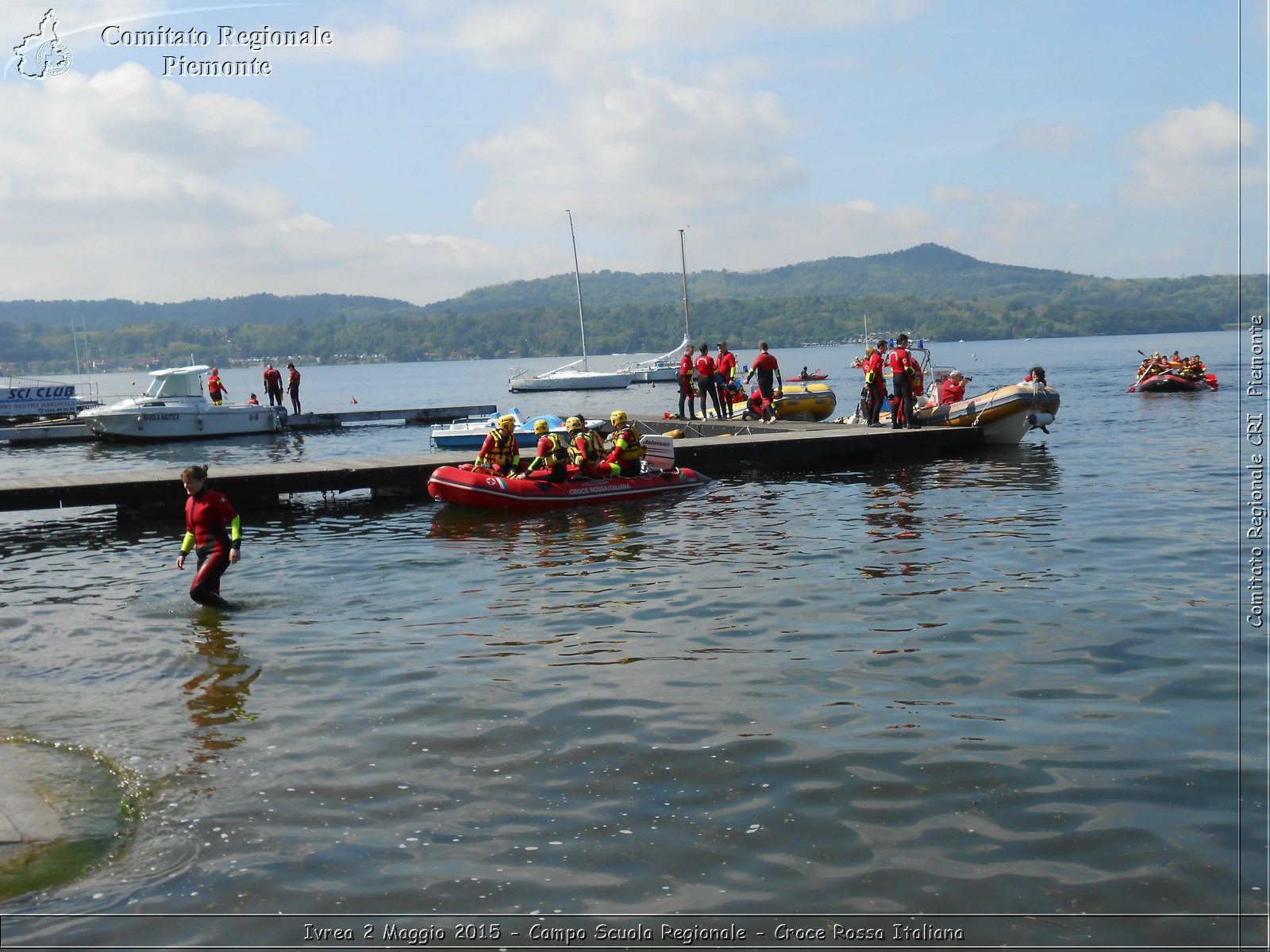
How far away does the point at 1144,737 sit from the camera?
25.2ft

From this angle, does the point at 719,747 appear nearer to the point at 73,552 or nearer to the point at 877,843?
the point at 877,843

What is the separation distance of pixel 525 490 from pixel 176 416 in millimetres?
26625

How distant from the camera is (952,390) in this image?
2875 cm

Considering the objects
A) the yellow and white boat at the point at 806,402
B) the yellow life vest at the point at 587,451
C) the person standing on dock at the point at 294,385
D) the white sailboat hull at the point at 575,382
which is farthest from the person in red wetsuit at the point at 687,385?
the white sailboat hull at the point at 575,382

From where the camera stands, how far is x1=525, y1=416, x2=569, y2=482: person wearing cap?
66.4 ft

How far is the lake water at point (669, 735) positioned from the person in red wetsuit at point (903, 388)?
10.4m

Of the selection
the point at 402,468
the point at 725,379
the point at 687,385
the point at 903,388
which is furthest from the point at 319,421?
the point at 903,388

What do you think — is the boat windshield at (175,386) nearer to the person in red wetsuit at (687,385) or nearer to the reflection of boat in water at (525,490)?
the person in red wetsuit at (687,385)

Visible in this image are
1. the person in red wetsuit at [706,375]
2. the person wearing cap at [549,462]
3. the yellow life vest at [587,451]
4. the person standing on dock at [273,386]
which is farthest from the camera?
the person standing on dock at [273,386]

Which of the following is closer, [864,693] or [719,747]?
[719,747]

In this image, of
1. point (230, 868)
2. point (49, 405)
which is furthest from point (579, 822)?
point (49, 405)

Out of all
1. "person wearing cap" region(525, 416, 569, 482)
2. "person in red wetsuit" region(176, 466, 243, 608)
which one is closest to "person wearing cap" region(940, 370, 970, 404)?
"person wearing cap" region(525, 416, 569, 482)

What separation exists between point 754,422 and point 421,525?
13.8 m

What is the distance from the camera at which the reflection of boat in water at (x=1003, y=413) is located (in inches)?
1059
